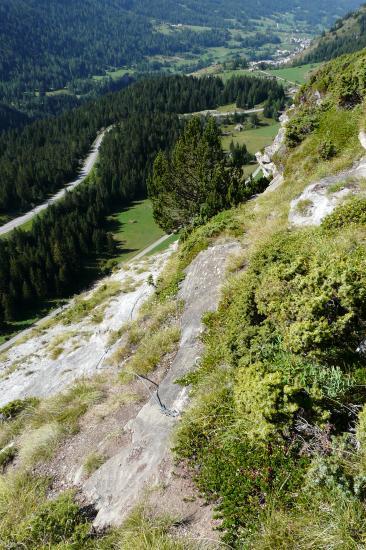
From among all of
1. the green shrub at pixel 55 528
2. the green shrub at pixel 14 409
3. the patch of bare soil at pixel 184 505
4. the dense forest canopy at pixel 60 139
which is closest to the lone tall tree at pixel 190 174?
the green shrub at pixel 14 409

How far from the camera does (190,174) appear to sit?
49.4 meters

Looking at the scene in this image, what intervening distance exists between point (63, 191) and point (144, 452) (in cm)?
13474

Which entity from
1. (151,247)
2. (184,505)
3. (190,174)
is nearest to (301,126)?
(184,505)

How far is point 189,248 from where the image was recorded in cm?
1939

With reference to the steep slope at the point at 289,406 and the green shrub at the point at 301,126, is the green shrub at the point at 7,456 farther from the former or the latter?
the green shrub at the point at 301,126

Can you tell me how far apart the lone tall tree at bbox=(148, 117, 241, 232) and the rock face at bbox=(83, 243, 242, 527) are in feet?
111

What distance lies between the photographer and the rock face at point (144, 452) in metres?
7.95

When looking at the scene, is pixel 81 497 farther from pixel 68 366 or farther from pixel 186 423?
pixel 68 366

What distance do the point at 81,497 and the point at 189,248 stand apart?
13010 millimetres

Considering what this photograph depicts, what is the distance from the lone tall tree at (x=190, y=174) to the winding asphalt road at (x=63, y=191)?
66.3 metres

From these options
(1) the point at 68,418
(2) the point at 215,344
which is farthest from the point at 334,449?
(1) the point at 68,418

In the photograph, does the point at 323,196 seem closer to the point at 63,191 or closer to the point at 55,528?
the point at 55,528

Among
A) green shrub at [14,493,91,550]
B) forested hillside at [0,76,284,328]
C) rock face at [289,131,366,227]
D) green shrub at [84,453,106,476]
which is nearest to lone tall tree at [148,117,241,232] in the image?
forested hillside at [0,76,284,328]

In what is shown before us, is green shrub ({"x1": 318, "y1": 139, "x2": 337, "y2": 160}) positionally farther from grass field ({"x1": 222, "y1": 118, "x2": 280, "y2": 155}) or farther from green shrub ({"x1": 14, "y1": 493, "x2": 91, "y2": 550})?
grass field ({"x1": 222, "y1": 118, "x2": 280, "y2": 155})
